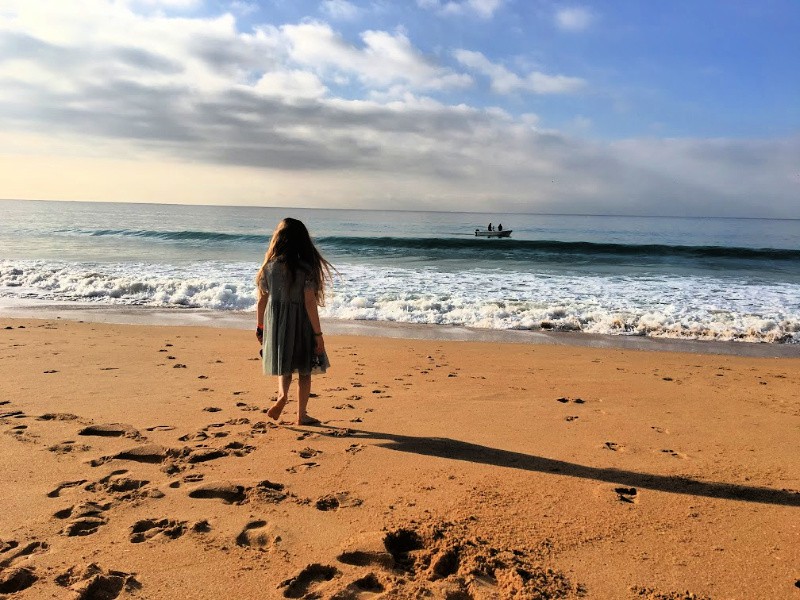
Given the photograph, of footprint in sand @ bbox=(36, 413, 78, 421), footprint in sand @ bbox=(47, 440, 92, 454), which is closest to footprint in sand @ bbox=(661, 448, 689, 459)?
footprint in sand @ bbox=(47, 440, 92, 454)

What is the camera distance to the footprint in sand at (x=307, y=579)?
217 centimetres

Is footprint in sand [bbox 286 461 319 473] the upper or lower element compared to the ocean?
lower

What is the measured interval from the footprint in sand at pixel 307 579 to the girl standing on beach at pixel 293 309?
196 cm

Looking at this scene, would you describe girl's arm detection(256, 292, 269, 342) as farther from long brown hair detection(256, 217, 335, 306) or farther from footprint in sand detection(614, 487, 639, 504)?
footprint in sand detection(614, 487, 639, 504)

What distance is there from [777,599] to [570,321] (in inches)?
316

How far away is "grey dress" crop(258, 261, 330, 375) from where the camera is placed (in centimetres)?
421

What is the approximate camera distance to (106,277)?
14.3 meters

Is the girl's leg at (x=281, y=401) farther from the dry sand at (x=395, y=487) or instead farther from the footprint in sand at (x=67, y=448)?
the footprint in sand at (x=67, y=448)

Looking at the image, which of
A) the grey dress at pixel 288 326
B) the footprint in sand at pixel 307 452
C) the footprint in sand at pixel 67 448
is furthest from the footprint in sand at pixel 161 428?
the footprint in sand at pixel 307 452

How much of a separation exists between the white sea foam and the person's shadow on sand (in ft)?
20.2

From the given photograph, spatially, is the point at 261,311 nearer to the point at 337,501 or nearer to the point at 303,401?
the point at 303,401

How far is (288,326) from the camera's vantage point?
166 inches

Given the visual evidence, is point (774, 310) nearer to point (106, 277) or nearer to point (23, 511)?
point (23, 511)

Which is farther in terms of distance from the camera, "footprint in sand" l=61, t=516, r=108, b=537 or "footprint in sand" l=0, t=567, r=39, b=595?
"footprint in sand" l=61, t=516, r=108, b=537
